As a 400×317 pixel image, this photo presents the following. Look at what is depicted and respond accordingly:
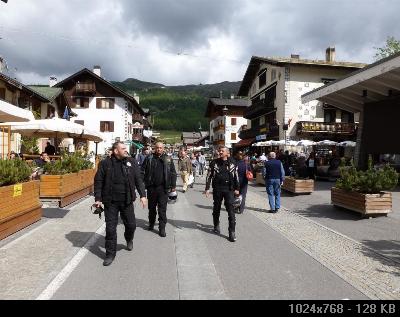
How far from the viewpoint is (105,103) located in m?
57.2

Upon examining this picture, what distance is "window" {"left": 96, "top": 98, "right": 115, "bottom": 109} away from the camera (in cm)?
5688

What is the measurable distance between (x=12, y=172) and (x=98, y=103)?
166ft

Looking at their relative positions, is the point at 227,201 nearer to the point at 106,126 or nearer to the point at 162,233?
the point at 162,233

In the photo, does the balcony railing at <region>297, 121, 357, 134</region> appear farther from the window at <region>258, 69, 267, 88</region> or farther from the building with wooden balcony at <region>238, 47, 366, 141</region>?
the window at <region>258, 69, 267, 88</region>

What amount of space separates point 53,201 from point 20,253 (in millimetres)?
5123

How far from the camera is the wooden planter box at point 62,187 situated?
11188 millimetres

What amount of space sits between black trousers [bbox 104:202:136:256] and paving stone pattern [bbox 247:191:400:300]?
9.43 ft

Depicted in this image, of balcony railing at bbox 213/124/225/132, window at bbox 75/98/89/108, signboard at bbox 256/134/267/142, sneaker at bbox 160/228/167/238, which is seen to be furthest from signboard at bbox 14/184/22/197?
balcony railing at bbox 213/124/225/132

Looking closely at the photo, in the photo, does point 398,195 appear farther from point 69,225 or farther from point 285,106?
point 285,106

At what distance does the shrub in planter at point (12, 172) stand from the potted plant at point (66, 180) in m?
2.56

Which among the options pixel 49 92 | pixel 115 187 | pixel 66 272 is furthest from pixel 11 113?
pixel 49 92

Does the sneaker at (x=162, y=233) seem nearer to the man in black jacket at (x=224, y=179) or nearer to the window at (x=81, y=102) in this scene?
the man in black jacket at (x=224, y=179)

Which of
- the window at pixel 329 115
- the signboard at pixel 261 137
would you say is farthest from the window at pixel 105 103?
the window at pixel 329 115

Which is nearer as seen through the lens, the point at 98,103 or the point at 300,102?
the point at 300,102
